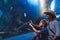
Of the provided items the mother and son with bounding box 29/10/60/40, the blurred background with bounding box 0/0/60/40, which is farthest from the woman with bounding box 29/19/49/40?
the blurred background with bounding box 0/0/60/40

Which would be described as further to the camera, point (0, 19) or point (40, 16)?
point (40, 16)

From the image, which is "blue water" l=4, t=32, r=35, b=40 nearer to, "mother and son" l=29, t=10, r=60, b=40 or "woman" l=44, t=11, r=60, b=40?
"mother and son" l=29, t=10, r=60, b=40

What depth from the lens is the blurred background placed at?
119 inches

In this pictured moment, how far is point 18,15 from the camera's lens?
3125mm

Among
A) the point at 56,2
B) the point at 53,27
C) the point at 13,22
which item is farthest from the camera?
the point at 56,2

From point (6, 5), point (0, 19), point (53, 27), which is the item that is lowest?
point (53, 27)

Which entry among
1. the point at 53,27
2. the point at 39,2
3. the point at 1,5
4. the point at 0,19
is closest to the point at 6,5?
the point at 1,5

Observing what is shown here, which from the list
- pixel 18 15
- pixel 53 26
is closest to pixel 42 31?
pixel 53 26

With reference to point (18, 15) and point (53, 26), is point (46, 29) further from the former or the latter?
point (18, 15)

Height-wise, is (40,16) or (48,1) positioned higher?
(48,1)

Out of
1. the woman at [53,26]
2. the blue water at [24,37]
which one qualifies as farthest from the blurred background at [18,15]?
the woman at [53,26]

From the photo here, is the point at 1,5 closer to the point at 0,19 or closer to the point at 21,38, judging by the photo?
the point at 0,19

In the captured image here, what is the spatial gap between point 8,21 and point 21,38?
403mm

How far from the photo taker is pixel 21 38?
3.12 m
